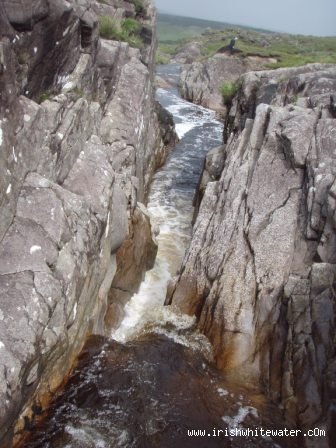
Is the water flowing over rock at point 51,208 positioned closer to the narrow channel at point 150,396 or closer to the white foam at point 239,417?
the narrow channel at point 150,396

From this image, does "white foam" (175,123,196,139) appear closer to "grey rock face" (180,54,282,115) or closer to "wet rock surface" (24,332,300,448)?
"grey rock face" (180,54,282,115)

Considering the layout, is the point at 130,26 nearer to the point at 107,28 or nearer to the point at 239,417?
the point at 107,28

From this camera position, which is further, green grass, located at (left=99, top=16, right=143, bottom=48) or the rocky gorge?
green grass, located at (left=99, top=16, right=143, bottom=48)

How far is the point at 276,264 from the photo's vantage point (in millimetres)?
15094

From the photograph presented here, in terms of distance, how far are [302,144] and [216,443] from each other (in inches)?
480

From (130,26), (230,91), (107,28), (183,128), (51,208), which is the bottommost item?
(51,208)

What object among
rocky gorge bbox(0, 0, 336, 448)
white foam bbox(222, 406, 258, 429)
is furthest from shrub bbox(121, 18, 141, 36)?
white foam bbox(222, 406, 258, 429)

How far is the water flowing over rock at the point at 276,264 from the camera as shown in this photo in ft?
39.9

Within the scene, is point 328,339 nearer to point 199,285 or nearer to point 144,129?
point 199,285

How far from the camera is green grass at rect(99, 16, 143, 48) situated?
74.6ft

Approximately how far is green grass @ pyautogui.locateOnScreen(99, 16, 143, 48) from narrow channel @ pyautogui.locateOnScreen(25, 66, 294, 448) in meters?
14.6

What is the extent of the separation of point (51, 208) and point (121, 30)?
1738 cm

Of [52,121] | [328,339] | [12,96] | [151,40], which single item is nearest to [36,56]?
[52,121]

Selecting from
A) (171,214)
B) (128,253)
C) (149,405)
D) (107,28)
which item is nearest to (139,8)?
(107,28)
